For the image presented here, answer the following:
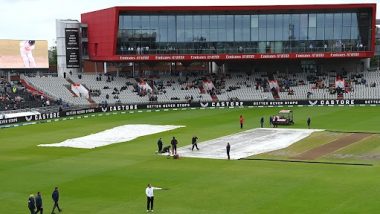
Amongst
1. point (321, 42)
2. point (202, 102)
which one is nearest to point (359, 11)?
point (321, 42)

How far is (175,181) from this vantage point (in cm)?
3491

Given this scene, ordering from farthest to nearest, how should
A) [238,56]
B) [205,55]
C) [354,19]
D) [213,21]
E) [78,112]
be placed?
[213,21] < [205,55] < [238,56] < [354,19] < [78,112]

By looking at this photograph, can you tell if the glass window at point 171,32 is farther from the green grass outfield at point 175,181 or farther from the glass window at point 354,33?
the green grass outfield at point 175,181

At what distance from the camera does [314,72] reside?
337ft

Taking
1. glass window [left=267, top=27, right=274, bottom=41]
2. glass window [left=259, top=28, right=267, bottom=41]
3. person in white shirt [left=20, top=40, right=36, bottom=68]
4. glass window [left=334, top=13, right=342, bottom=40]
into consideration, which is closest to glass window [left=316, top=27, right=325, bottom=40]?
glass window [left=334, top=13, right=342, bottom=40]

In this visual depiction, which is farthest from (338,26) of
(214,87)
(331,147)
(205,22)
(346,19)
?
(331,147)

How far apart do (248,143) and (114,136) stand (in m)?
13.5

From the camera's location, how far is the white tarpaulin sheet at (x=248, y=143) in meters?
44.8

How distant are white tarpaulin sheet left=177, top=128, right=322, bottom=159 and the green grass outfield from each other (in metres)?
1.90

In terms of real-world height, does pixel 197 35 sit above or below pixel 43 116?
above

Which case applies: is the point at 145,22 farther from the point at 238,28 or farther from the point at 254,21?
the point at 254,21

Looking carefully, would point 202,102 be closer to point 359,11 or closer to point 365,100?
point 365,100

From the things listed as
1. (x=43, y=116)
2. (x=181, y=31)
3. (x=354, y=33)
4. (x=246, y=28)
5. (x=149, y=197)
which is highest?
(x=246, y=28)

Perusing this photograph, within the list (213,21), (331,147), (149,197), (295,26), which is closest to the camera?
(149,197)
